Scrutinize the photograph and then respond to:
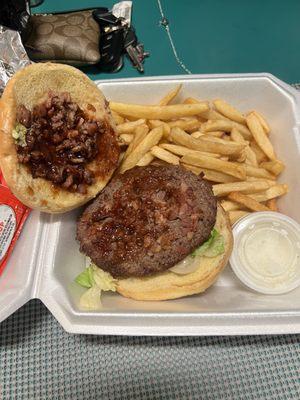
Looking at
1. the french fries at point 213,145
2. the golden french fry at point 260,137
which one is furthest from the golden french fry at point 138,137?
the golden french fry at point 260,137

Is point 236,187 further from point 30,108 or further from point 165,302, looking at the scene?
point 30,108

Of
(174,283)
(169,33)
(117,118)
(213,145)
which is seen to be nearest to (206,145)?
(213,145)

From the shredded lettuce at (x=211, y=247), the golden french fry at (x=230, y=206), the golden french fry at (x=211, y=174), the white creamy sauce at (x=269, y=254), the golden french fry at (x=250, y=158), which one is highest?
the golden french fry at (x=211, y=174)

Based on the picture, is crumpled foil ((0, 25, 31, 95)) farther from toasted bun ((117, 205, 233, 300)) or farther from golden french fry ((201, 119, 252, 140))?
toasted bun ((117, 205, 233, 300))

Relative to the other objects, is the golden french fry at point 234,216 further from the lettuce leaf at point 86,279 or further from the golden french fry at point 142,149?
the lettuce leaf at point 86,279

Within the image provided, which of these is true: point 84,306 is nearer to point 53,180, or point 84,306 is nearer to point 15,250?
point 15,250

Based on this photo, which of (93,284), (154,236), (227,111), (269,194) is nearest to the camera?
(154,236)
